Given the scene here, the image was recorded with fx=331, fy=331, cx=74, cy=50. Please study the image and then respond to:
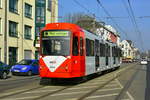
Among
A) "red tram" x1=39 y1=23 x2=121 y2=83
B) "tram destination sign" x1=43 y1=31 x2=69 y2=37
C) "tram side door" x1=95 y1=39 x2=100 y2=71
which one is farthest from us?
"tram side door" x1=95 y1=39 x2=100 y2=71

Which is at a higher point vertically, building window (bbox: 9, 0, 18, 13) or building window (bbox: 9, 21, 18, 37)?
building window (bbox: 9, 0, 18, 13)

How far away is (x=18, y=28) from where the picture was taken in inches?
1636

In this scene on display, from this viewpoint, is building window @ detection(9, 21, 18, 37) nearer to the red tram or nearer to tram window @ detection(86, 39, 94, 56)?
tram window @ detection(86, 39, 94, 56)

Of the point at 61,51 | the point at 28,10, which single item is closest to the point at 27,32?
the point at 28,10

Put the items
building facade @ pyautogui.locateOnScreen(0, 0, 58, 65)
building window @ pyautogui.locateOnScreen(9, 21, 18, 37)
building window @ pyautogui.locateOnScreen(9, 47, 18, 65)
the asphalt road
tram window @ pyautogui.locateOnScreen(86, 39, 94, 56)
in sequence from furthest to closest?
building window @ pyautogui.locateOnScreen(9, 47, 18, 65) < building window @ pyautogui.locateOnScreen(9, 21, 18, 37) < building facade @ pyautogui.locateOnScreen(0, 0, 58, 65) < tram window @ pyautogui.locateOnScreen(86, 39, 94, 56) < the asphalt road

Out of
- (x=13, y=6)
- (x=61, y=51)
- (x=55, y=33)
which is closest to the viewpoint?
(x=61, y=51)

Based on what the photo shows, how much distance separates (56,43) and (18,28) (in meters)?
24.8

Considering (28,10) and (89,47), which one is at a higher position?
(28,10)

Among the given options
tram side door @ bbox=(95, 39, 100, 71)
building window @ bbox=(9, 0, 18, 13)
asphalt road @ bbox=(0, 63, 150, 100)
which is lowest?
asphalt road @ bbox=(0, 63, 150, 100)

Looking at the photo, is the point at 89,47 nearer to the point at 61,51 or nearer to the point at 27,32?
the point at 61,51

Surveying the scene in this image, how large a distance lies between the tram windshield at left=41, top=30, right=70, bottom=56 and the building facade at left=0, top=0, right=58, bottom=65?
721 inches

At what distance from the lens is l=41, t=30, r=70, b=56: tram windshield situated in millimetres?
17516

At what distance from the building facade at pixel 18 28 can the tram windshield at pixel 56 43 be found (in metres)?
18.3

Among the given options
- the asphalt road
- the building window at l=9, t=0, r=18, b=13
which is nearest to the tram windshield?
the asphalt road
